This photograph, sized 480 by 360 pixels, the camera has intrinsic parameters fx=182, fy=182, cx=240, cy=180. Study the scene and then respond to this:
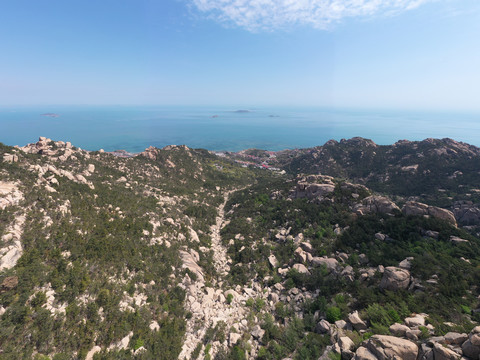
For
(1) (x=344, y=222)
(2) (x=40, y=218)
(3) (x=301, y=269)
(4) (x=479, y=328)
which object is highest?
(2) (x=40, y=218)

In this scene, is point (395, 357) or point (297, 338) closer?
point (395, 357)

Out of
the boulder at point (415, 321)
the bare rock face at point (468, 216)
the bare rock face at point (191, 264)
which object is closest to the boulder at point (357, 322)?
the boulder at point (415, 321)

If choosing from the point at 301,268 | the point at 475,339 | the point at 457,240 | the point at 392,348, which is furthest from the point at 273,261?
the point at 457,240

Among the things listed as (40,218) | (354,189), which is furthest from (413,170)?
(40,218)

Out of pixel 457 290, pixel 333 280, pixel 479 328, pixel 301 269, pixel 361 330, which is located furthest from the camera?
pixel 301 269

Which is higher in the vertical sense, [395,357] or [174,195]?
[395,357]

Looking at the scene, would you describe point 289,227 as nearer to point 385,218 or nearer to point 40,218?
point 385,218

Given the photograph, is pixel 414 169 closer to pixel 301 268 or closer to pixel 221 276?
pixel 301 268

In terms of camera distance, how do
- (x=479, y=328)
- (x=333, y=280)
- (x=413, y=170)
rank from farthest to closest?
(x=413, y=170), (x=333, y=280), (x=479, y=328)
